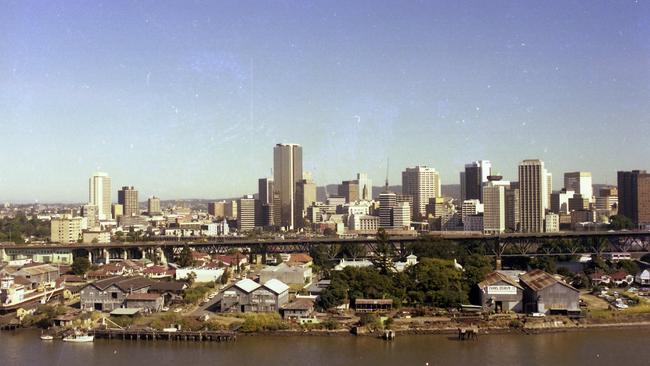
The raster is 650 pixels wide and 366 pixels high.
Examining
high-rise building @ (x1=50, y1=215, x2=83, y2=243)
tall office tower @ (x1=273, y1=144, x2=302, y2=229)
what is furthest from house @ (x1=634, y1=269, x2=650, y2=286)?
tall office tower @ (x1=273, y1=144, x2=302, y2=229)

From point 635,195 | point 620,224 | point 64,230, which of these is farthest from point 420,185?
point 64,230

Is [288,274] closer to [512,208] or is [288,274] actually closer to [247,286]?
[247,286]

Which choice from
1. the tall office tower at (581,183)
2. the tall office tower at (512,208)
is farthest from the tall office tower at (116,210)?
the tall office tower at (581,183)

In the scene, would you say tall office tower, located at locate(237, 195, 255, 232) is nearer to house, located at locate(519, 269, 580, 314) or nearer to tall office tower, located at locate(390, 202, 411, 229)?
tall office tower, located at locate(390, 202, 411, 229)

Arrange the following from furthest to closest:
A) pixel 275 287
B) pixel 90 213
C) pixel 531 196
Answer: pixel 90 213
pixel 531 196
pixel 275 287

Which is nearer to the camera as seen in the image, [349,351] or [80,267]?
[349,351]

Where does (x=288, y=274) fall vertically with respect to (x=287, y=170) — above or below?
below

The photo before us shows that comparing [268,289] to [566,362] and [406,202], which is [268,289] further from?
[406,202]
